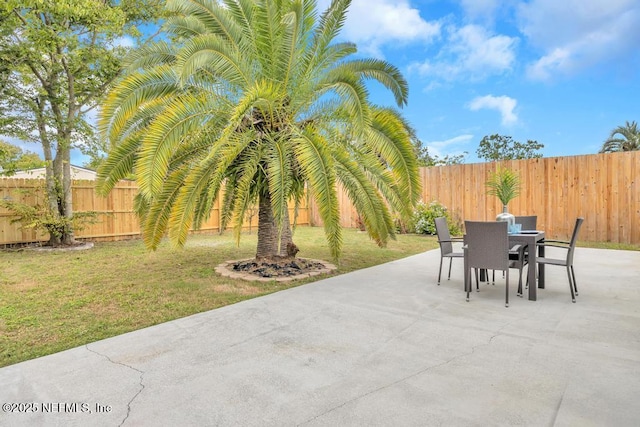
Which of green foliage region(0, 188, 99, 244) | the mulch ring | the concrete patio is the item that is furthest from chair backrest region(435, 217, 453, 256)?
green foliage region(0, 188, 99, 244)

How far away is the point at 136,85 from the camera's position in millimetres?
4500

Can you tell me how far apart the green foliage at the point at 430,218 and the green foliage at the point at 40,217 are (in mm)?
9150

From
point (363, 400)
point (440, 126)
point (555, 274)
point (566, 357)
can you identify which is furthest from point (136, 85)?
point (440, 126)

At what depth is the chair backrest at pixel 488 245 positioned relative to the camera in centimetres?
385

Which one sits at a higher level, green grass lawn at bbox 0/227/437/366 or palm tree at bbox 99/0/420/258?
palm tree at bbox 99/0/420/258

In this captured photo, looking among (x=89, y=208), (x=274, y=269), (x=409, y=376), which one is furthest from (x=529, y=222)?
(x=89, y=208)

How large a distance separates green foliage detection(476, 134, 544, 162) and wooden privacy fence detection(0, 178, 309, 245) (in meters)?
23.0

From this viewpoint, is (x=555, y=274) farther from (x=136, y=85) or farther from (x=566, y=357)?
(x=136, y=85)

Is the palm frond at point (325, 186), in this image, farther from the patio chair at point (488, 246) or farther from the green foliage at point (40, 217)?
the green foliage at point (40, 217)

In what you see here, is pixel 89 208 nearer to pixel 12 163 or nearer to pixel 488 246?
pixel 12 163

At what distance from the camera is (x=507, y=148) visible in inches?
1039

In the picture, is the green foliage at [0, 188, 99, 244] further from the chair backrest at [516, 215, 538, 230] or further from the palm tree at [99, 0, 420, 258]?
the chair backrest at [516, 215, 538, 230]

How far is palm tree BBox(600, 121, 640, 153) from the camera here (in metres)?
17.6

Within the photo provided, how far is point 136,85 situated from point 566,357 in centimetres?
527
